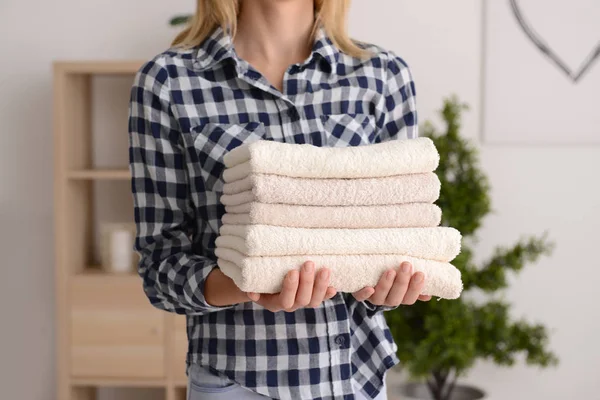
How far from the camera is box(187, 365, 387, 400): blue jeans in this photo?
109 cm

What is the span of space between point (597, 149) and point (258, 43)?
2098 mm

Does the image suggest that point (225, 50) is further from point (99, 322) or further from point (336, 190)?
point (99, 322)

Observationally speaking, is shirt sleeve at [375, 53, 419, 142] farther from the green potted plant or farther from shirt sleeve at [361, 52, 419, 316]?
the green potted plant

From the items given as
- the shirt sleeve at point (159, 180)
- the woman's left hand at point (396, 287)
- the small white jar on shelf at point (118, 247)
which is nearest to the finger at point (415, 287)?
the woman's left hand at point (396, 287)

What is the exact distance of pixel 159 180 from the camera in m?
1.16

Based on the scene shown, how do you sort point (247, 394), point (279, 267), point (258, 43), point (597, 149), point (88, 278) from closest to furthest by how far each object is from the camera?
1. point (279, 267)
2. point (247, 394)
3. point (258, 43)
4. point (88, 278)
5. point (597, 149)

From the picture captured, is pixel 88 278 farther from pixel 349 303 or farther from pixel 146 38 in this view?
pixel 349 303

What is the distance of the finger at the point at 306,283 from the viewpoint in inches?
36.3

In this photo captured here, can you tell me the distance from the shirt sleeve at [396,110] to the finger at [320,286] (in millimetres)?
363

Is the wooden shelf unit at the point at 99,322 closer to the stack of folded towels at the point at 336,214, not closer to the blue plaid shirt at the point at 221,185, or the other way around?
the blue plaid shirt at the point at 221,185

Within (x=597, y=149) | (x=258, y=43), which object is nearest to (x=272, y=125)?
(x=258, y=43)

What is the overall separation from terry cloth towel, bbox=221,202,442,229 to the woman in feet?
0.43

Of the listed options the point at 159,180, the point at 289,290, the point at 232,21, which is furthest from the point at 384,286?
the point at 232,21

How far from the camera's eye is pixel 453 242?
998 mm
